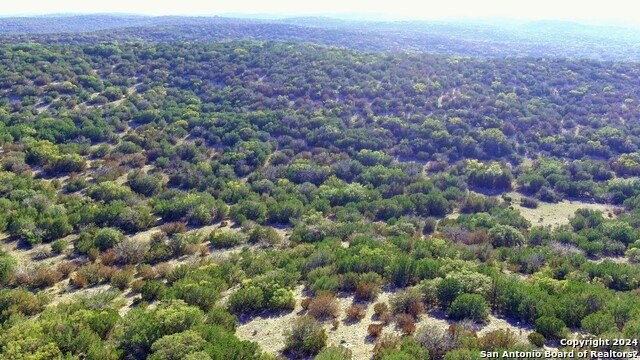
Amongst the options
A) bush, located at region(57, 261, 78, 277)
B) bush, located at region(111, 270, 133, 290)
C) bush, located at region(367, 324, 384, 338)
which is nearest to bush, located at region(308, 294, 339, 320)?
bush, located at region(367, 324, 384, 338)

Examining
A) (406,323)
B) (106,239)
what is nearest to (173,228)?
(106,239)

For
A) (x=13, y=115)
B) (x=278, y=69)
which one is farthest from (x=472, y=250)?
(x=278, y=69)

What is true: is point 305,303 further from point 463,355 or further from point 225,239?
point 225,239

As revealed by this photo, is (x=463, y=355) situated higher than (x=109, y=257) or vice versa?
(x=463, y=355)

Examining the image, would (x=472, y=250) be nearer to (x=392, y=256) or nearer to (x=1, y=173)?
(x=392, y=256)

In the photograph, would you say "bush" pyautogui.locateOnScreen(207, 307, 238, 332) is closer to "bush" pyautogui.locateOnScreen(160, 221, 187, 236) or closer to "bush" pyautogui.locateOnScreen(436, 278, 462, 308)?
"bush" pyautogui.locateOnScreen(436, 278, 462, 308)
